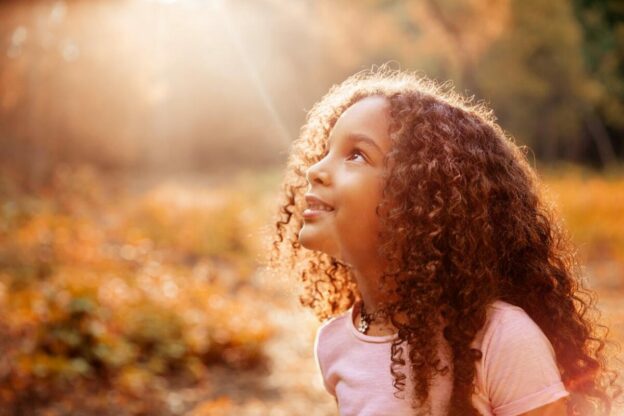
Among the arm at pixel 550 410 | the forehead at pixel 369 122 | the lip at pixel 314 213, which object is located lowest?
the arm at pixel 550 410

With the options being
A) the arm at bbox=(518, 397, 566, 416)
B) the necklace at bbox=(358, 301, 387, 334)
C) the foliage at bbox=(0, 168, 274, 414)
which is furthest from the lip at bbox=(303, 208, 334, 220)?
the foliage at bbox=(0, 168, 274, 414)

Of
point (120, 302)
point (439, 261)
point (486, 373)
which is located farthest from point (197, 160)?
point (486, 373)

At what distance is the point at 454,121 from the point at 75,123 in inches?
593

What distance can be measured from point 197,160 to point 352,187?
20.3 m

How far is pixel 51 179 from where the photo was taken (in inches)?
483

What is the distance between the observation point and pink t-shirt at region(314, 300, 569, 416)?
123 cm

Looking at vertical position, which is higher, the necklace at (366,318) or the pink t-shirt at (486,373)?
the necklace at (366,318)

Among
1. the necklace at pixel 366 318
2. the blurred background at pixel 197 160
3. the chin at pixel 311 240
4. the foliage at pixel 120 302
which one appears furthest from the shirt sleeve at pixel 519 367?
the foliage at pixel 120 302

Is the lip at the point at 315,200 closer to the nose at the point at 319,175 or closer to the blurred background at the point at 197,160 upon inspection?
the nose at the point at 319,175

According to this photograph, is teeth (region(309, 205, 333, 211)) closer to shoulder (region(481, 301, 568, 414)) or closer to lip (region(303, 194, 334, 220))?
lip (region(303, 194, 334, 220))

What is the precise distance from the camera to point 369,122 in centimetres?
149

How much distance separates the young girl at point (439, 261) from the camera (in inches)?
52.2

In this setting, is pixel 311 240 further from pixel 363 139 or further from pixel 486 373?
pixel 486 373

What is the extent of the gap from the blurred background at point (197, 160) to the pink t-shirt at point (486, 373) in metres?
0.48
